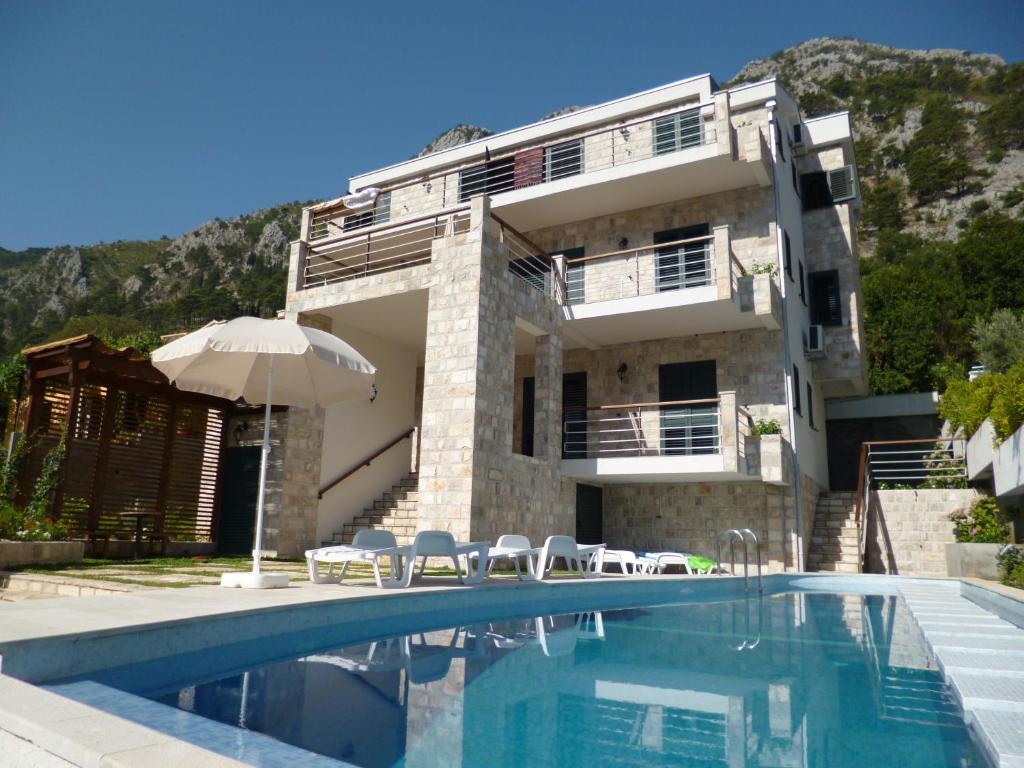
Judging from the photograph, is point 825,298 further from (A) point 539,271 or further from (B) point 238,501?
(B) point 238,501

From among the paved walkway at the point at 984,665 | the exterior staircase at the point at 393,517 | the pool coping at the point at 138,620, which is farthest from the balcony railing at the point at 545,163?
the paved walkway at the point at 984,665

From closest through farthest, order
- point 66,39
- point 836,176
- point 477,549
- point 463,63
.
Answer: point 477,549 → point 836,176 → point 463,63 → point 66,39

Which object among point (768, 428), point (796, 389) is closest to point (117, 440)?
point (768, 428)

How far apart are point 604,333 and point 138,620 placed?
12479 millimetres

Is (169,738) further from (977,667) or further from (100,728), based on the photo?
(977,667)

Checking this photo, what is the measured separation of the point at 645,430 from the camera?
1499cm

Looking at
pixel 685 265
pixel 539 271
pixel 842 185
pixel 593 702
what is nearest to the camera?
pixel 593 702

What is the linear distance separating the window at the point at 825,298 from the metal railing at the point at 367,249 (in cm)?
899

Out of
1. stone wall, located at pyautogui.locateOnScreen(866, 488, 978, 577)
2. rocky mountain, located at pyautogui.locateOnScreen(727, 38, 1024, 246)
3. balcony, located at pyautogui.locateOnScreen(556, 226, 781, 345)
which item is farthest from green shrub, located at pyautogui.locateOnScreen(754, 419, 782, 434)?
rocky mountain, located at pyautogui.locateOnScreen(727, 38, 1024, 246)

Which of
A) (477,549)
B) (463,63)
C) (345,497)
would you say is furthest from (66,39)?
(477,549)

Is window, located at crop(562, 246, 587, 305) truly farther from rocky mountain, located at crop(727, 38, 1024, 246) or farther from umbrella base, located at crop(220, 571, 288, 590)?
rocky mountain, located at crop(727, 38, 1024, 246)

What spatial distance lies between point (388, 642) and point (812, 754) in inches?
129

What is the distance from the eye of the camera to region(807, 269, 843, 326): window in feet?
57.7

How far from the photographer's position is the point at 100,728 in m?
1.92
